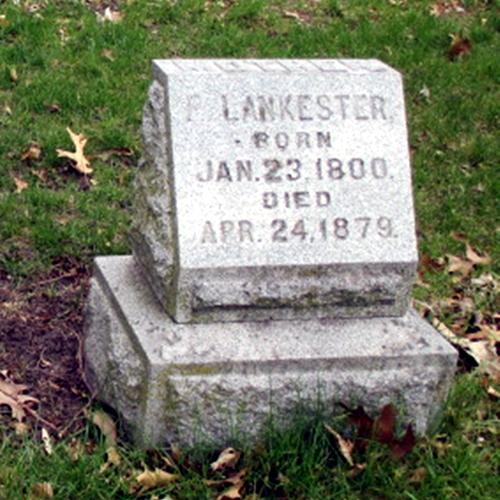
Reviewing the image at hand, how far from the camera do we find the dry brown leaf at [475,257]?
5.53 metres

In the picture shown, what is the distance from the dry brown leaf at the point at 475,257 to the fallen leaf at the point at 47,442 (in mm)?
2401

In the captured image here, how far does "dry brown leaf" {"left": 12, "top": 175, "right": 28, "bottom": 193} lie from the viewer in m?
5.46

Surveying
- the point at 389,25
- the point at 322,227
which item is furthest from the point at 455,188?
the point at 322,227

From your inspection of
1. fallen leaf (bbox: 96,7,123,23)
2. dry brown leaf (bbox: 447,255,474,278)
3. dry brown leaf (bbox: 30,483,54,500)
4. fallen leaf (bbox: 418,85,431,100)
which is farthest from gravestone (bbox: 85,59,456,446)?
fallen leaf (bbox: 96,7,123,23)

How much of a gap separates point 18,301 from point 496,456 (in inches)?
76.1

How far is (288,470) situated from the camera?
3746 mm

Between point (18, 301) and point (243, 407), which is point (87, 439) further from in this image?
point (18, 301)

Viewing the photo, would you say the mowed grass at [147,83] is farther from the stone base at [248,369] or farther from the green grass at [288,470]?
the green grass at [288,470]

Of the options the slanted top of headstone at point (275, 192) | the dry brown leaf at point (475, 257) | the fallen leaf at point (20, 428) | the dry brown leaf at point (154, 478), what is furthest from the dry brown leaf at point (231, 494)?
the dry brown leaf at point (475, 257)

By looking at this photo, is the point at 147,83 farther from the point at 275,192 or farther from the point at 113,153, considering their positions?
the point at 275,192

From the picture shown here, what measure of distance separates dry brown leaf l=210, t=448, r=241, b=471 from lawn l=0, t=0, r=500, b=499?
0.11 ft

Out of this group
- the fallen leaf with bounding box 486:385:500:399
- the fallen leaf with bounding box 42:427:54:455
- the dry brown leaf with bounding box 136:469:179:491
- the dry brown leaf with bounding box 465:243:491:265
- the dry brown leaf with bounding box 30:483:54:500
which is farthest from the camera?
the dry brown leaf with bounding box 465:243:491:265

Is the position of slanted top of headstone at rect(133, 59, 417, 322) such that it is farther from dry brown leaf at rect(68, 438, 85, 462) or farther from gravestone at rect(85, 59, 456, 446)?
dry brown leaf at rect(68, 438, 85, 462)

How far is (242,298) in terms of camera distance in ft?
12.6
